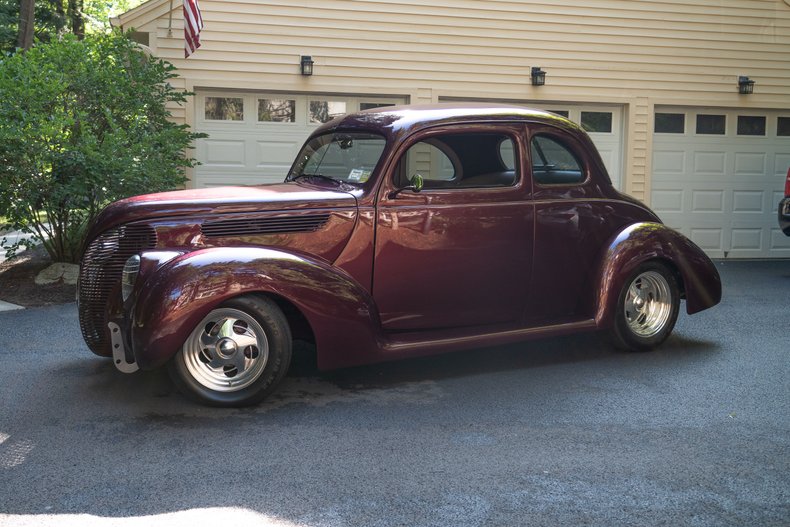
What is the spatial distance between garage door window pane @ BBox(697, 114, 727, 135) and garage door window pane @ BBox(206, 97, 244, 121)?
715 centimetres

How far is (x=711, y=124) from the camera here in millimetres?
13484

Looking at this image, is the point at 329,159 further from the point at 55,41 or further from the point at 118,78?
the point at 55,41

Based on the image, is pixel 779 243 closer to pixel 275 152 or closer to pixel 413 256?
pixel 275 152

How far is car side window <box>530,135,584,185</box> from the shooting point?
5914 mm

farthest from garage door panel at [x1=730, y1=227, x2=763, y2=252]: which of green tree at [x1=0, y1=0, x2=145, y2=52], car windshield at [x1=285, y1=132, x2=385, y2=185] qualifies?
green tree at [x1=0, y1=0, x2=145, y2=52]

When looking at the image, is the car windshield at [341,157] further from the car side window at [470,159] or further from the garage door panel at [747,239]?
the garage door panel at [747,239]

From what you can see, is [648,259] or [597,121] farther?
Result: [597,121]

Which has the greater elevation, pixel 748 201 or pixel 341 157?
pixel 341 157

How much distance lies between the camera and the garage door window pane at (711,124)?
13.5 metres

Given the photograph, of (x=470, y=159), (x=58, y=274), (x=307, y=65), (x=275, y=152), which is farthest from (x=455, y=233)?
(x=307, y=65)

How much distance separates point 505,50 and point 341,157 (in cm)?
751

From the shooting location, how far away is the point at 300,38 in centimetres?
1187

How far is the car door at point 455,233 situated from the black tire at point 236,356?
759 millimetres

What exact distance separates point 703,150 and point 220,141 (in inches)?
293
